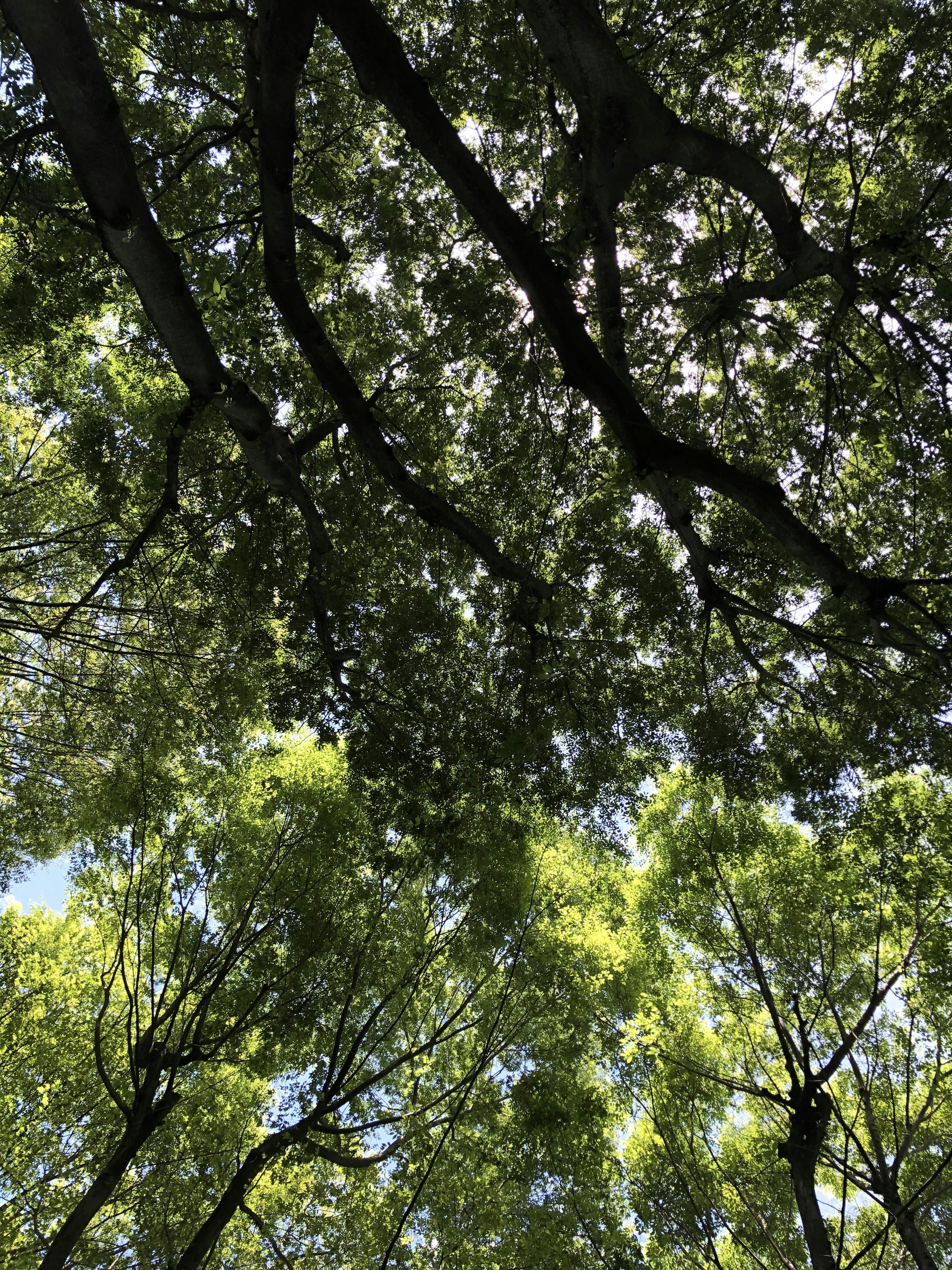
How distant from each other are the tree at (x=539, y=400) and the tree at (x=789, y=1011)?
83.3 inches

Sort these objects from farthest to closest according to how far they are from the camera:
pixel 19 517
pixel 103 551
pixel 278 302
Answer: pixel 19 517
pixel 103 551
pixel 278 302

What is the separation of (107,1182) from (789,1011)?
8731mm

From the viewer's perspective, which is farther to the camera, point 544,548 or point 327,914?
point 327,914

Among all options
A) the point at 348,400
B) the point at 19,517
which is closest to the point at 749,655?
the point at 348,400

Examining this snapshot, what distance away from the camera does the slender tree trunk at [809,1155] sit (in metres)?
5.92

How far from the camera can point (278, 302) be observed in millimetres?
4867

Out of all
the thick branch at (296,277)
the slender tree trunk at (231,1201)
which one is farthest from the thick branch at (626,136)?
the slender tree trunk at (231,1201)

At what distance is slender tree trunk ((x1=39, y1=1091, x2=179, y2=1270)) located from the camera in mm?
4930

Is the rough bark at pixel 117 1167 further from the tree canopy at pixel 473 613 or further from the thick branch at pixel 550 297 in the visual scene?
the thick branch at pixel 550 297

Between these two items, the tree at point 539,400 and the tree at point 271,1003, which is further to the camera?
the tree at point 271,1003

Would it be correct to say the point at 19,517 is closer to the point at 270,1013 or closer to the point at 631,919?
the point at 270,1013

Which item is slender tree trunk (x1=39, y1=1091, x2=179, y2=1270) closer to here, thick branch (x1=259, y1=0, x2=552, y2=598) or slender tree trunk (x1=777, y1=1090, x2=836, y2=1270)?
thick branch (x1=259, y1=0, x2=552, y2=598)

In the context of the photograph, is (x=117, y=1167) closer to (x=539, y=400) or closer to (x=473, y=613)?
(x=473, y=613)

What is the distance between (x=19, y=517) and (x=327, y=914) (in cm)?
766
